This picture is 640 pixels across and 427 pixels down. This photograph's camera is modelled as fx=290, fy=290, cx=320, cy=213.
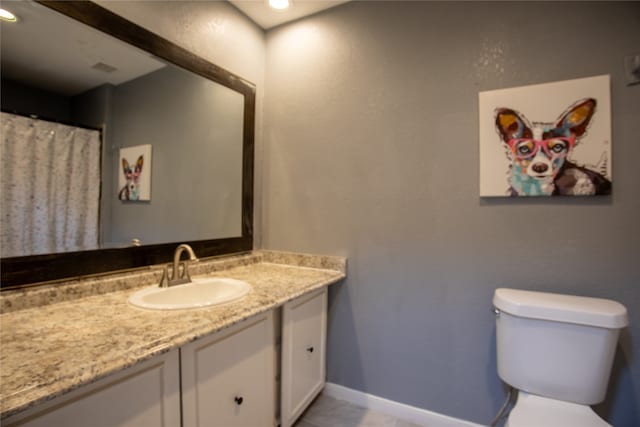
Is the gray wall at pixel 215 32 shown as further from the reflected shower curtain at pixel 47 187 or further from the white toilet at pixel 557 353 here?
the white toilet at pixel 557 353

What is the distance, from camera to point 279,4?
67.8 inches

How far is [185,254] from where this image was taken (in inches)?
61.1

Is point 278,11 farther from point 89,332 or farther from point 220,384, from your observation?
point 220,384

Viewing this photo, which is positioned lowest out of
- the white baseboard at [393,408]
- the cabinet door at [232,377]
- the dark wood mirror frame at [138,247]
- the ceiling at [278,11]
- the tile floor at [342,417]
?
the tile floor at [342,417]

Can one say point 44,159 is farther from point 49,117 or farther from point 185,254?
point 185,254

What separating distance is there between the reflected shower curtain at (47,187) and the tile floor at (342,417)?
1.42 m

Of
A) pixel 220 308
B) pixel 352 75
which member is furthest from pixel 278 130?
pixel 220 308

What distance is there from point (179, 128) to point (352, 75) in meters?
1.04

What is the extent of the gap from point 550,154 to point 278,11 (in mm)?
1726

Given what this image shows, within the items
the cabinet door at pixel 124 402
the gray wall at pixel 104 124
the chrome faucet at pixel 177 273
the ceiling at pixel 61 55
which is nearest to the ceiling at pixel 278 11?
the ceiling at pixel 61 55

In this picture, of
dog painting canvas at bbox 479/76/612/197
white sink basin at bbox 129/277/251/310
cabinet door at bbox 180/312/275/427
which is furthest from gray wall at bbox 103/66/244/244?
dog painting canvas at bbox 479/76/612/197

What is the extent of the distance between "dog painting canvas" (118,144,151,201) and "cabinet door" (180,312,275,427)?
810mm

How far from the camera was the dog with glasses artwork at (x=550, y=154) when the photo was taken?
1.23 m

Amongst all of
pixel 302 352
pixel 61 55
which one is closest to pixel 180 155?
pixel 61 55
